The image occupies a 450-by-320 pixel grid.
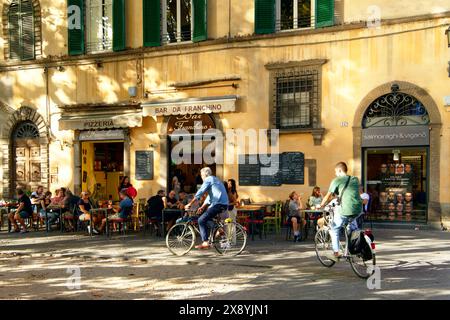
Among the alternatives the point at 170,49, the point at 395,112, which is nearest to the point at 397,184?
the point at 395,112

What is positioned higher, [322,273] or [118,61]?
[118,61]

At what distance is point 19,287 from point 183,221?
3479 mm

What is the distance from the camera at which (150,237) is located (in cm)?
1252

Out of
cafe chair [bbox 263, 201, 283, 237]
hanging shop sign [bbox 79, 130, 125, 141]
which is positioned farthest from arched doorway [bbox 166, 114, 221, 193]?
cafe chair [bbox 263, 201, 283, 237]

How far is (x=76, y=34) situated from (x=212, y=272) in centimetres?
1199

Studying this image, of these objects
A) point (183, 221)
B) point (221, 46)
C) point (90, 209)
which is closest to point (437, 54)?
point (221, 46)

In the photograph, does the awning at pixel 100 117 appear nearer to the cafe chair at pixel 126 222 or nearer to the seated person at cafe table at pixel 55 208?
the seated person at cafe table at pixel 55 208

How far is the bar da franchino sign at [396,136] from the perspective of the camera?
13.2 m

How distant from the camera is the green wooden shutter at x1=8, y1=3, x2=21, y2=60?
18281mm

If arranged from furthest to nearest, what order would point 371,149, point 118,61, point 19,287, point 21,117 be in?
point 21,117 → point 118,61 → point 371,149 → point 19,287

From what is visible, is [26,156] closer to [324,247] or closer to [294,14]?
[294,14]

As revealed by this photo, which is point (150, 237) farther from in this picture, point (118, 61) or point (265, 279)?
point (118, 61)

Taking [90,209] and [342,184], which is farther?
[90,209]

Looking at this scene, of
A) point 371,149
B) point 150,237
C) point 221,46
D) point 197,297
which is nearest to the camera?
point 197,297
